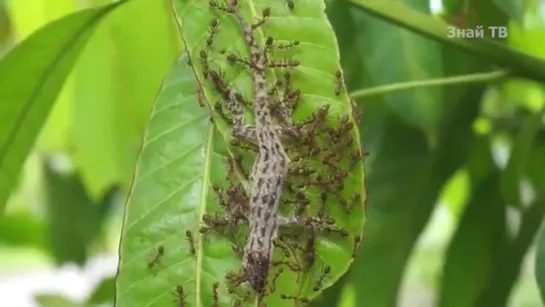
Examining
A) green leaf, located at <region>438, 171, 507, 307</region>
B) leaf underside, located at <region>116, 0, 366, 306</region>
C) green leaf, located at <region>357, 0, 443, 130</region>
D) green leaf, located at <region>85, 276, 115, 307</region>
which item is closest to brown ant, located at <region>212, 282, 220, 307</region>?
leaf underside, located at <region>116, 0, 366, 306</region>

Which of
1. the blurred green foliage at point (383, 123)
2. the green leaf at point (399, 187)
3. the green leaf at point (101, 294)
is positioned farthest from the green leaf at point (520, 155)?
the green leaf at point (101, 294)

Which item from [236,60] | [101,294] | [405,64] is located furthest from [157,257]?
[101,294]

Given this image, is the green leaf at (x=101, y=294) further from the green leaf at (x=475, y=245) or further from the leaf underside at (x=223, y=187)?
the leaf underside at (x=223, y=187)

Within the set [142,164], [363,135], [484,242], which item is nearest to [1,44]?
[363,135]

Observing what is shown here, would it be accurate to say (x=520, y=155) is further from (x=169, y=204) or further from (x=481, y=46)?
(x=169, y=204)

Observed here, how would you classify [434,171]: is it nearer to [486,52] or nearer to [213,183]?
[486,52]

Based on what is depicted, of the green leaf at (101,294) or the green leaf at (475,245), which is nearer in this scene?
the green leaf at (475,245)

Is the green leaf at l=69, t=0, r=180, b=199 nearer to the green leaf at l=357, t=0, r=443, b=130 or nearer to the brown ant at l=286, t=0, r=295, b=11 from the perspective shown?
the green leaf at l=357, t=0, r=443, b=130
